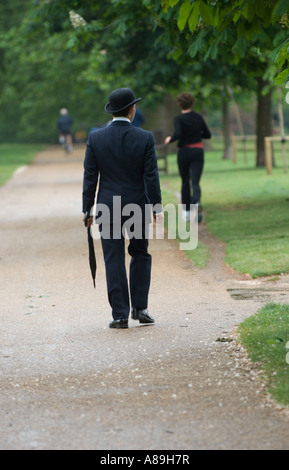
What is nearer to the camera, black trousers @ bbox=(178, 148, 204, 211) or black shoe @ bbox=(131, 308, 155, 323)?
black shoe @ bbox=(131, 308, 155, 323)

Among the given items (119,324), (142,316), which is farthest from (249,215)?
(119,324)

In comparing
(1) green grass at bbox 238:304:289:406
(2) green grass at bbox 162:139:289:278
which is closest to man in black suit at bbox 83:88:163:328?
(1) green grass at bbox 238:304:289:406

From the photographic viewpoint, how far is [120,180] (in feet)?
26.2

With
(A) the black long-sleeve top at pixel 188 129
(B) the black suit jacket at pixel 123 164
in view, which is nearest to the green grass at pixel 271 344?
(B) the black suit jacket at pixel 123 164

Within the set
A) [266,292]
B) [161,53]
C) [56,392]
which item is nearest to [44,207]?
[161,53]

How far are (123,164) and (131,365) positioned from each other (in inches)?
75.4

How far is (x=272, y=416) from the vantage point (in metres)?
5.25

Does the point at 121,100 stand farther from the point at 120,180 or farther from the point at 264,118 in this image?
the point at 264,118

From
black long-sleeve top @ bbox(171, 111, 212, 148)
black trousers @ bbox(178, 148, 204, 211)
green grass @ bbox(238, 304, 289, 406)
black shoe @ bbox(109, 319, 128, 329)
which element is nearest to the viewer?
green grass @ bbox(238, 304, 289, 406)

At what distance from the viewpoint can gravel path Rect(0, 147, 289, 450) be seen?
507 cm

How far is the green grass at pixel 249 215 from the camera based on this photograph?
37.3 ft

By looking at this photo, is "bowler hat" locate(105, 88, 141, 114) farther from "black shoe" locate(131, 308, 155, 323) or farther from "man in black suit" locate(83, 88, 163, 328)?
"black shoe" locate(131, 308, 155, 323)

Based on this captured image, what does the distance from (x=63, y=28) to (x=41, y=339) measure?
1170 cm

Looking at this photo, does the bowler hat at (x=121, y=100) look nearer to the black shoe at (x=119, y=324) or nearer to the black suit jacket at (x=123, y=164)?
the black suit jacket at (x=123, y=164)
